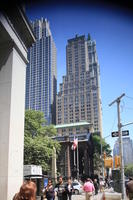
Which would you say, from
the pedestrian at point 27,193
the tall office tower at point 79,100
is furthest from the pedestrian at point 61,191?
the tall office tower at point 79,100

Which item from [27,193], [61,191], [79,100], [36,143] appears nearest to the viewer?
[27,193]

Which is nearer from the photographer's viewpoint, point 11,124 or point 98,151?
point 11,124

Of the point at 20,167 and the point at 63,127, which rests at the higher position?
the point at 63,127

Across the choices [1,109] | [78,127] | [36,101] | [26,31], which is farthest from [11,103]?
[36,101]

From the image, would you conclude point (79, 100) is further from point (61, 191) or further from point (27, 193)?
point (27, 193)

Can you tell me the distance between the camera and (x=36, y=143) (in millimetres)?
30328

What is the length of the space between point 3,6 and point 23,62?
2536 millimetres

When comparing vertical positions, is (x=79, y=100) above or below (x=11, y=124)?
above

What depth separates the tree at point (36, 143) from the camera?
30109 mm

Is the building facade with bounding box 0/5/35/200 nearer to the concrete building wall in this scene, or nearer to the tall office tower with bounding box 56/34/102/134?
the concrete building wall

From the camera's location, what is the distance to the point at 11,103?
304 inches

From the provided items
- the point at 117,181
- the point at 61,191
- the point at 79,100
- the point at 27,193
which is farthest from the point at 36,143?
the point at 79,100

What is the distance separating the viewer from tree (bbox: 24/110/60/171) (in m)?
30.1

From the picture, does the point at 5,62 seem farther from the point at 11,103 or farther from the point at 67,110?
the point at 67,110
